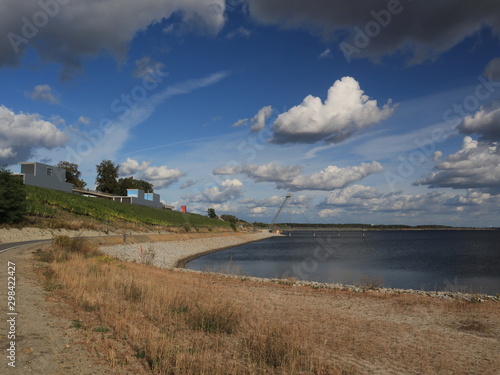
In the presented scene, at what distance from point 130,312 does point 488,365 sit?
32.8 ft

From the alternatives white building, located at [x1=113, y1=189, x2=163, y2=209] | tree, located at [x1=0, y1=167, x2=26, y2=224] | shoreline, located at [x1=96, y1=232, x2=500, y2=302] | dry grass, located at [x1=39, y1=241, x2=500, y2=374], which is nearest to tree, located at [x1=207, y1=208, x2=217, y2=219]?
white building, located at [x1=113, y1=189, x2=163, y2=209]

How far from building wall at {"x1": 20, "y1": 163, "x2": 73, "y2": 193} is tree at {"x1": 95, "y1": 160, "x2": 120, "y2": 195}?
41.5 m

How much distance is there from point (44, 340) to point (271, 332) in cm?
557

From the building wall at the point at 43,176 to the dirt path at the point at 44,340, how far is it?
7193cm

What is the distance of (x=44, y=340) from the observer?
320 inches

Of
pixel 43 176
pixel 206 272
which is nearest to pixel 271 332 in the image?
pixel 206 272

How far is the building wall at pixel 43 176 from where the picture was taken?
74.6 metres

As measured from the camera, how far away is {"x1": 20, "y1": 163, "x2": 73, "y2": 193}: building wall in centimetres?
7456

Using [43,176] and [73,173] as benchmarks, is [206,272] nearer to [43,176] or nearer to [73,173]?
[43,176]

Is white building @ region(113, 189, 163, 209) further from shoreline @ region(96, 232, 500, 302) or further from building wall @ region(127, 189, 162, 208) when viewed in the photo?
shoreline @ region(96, 232, 500, 302)

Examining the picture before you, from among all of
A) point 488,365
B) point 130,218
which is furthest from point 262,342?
point 130,218

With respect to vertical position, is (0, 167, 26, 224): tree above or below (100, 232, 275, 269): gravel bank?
above

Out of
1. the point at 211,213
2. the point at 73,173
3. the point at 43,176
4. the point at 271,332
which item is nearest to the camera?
the point at 271,332

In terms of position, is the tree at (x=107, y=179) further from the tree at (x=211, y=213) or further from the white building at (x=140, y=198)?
the tree at (x=211, y=213)
